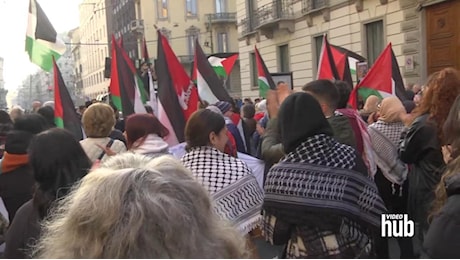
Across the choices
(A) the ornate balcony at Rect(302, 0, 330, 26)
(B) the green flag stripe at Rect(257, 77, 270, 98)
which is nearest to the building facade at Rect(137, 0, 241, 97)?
(A) the ornate balcony at Rect(302, 0, 330, 26)

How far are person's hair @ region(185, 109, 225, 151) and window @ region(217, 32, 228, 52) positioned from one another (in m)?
51.0

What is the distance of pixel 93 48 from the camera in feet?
281

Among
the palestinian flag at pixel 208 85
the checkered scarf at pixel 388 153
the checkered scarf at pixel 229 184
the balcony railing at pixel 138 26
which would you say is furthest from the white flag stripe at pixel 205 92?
the balcony railing at pixel 138 26

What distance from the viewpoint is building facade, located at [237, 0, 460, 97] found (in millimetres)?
14797

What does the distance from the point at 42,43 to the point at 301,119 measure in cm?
614

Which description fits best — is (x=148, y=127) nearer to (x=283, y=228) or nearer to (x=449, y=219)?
(x=283, y=228)

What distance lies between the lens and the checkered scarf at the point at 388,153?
4.88m

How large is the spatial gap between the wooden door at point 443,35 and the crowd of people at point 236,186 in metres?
10.5

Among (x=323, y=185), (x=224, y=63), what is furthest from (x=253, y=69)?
(x=323, y=185)

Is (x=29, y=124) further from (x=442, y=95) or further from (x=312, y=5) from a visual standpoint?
(x=312, y=5)

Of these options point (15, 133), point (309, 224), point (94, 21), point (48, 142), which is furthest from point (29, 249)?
point (94, 21)

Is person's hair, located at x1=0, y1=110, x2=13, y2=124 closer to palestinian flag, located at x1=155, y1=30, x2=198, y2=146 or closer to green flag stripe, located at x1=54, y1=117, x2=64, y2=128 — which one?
green flag stripe, located at x1=54, y1=117, x2=64, y2=128

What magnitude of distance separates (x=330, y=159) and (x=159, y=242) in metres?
1.72

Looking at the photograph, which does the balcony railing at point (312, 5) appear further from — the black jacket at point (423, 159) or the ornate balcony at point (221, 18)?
the ornate balcony at point (221, 18)
